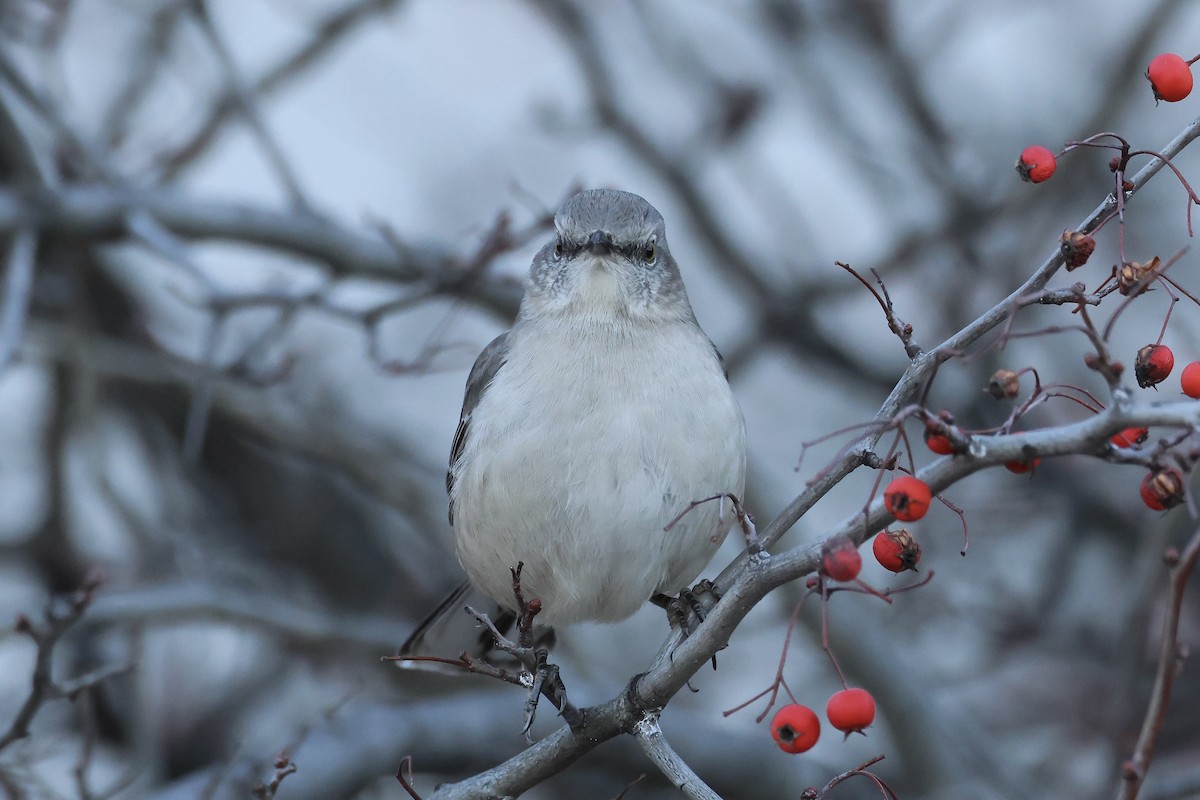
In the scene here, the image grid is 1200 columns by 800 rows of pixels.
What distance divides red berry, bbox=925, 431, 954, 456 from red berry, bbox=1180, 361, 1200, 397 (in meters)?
0.65

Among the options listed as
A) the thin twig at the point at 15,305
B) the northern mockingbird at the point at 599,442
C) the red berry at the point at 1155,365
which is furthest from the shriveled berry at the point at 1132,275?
the thin twig at the point at 15,305

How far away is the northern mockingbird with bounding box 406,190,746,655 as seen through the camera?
3.90 m

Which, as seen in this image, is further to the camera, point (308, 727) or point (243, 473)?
point (243, 473)

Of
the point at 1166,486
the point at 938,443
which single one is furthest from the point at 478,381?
the point at 1166,486

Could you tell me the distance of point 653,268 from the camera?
455cm

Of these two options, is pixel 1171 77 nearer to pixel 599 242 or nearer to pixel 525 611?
pixel 525 611

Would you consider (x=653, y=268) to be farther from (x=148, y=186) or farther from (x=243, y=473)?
(x=243, y=473)

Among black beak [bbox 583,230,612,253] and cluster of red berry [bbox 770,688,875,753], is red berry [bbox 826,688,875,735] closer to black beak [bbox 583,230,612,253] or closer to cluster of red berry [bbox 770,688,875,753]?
cluster of red berry [bbox 770,688,875,753]

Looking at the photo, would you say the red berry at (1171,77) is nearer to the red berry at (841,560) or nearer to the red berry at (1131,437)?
the red berry at (1131,437)

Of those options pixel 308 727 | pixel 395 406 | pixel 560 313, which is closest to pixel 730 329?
pixel 395 406

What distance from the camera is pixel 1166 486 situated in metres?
2.17

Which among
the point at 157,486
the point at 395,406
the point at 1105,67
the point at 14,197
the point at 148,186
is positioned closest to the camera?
the point at 14,197

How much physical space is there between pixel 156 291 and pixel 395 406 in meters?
2.23

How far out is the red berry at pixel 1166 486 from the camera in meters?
2.16
